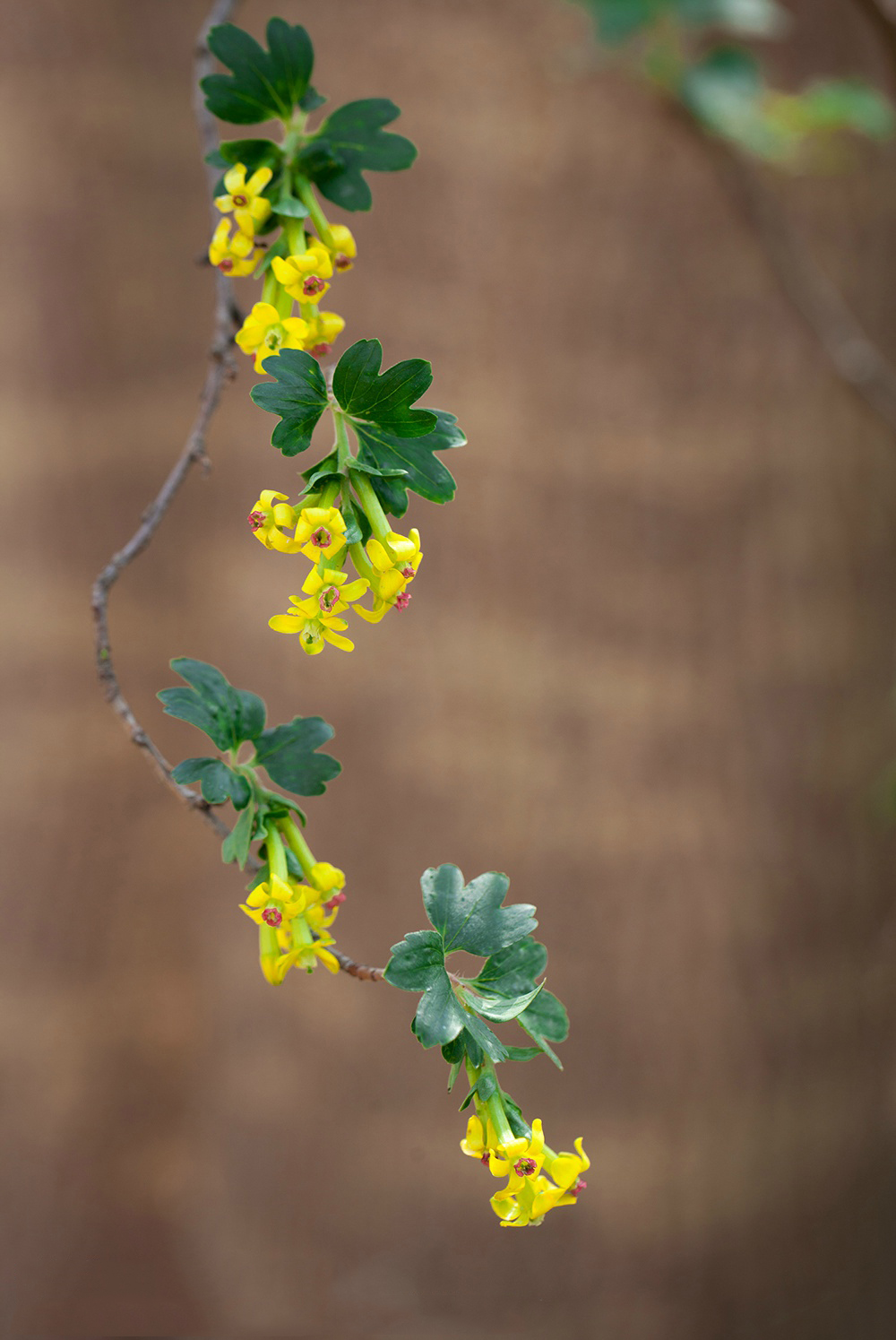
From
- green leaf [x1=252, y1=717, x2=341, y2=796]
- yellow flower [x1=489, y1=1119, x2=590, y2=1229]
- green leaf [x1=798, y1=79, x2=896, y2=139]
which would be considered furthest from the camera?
green leaf [x1=798, y1=79, x2=896, y2=139]

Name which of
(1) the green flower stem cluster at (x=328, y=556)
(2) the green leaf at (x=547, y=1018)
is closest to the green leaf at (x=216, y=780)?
(1) the green flower stem cluster at (x=328, y=556)

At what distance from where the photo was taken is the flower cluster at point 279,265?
0.31 metres

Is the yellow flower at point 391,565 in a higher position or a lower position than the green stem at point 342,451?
lower

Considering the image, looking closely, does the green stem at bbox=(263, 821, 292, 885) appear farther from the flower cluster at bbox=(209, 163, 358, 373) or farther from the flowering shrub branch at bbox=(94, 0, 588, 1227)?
the flower cluster at bbox=(209, 163, 358, 373)

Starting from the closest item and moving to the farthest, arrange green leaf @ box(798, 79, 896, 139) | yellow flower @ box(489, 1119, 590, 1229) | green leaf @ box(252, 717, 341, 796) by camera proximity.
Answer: yellow flower @ box(489, 1119, 590, 1229) → green leaf @ box(252, 717, 341, 796) → green leaf @ box(798, 79, 896, 139)

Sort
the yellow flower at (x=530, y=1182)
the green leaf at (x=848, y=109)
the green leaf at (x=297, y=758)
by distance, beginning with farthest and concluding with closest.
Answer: the green leaf at (x=848, y=109), the green leaf at (x=297, y=758), the yellow flower at (x=530, y=1182)

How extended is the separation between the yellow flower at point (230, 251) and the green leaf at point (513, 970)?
22cm

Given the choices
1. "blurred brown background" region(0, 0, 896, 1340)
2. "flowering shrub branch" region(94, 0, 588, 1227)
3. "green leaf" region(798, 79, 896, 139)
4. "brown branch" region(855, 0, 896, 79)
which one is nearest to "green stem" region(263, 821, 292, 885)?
"flowering shrub branch" region(94, 0, 588, 1227)

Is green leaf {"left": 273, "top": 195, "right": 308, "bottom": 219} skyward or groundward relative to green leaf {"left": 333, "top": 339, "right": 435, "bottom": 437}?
skyward

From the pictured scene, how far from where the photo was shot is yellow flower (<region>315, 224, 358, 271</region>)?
0.35 m

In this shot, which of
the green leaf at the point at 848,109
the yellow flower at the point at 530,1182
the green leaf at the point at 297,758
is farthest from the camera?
the green leaf at the point at 848,109

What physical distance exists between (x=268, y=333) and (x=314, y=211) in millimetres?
67

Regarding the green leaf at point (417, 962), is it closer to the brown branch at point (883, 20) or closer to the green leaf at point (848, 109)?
the green leaf at point (848, 109)

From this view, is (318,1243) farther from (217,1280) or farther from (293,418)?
(293,418)
